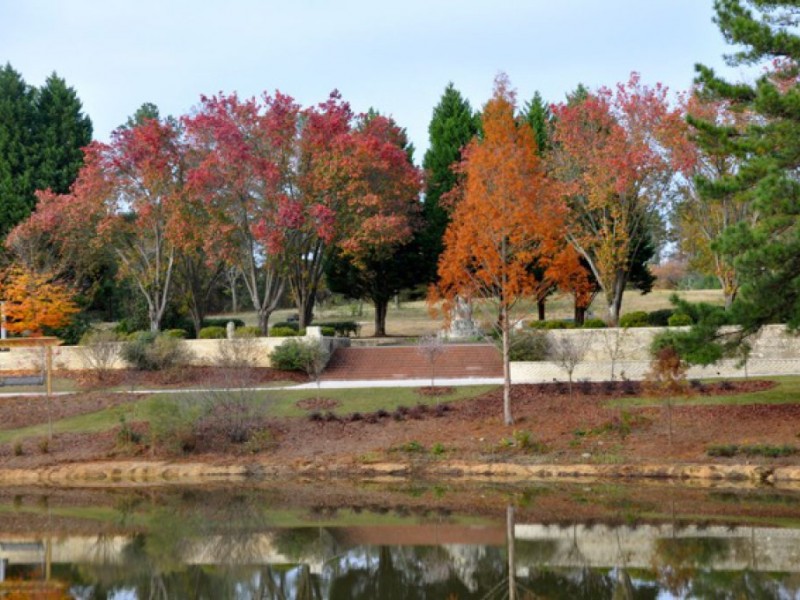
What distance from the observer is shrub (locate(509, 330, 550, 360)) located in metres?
35.6

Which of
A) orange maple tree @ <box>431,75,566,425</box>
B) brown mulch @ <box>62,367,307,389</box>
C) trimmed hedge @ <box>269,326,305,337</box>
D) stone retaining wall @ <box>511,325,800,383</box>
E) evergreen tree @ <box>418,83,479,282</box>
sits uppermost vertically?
evergreen tree @ <box>418,83,479,282</box>

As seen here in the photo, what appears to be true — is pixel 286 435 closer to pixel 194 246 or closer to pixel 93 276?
pixel 194 246

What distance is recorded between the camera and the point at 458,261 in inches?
1128

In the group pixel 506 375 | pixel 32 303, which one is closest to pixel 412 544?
pixel 506 375

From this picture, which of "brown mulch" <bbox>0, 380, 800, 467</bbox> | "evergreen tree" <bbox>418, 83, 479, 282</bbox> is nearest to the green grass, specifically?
"brown mulch" <bbox>0, 380, 800, 467</bbox>

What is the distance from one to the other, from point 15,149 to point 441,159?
2323cm

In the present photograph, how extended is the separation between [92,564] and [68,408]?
17.5 m

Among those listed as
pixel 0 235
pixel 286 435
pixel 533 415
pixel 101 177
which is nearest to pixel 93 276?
pixel 0 235

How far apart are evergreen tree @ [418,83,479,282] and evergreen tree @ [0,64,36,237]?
2050 cm

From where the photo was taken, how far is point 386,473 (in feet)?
85.7

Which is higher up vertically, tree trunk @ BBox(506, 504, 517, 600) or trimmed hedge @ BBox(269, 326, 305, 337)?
trimmed hedge @ BBox(269, 326, 305, 337)

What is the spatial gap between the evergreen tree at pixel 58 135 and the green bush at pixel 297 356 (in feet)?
75.9

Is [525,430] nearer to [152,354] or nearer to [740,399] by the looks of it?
[740,399]

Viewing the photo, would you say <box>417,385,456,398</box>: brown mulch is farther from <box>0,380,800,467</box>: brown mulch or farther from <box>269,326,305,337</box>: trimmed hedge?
<box>269,326,305,337</box>: trimmed hedge
